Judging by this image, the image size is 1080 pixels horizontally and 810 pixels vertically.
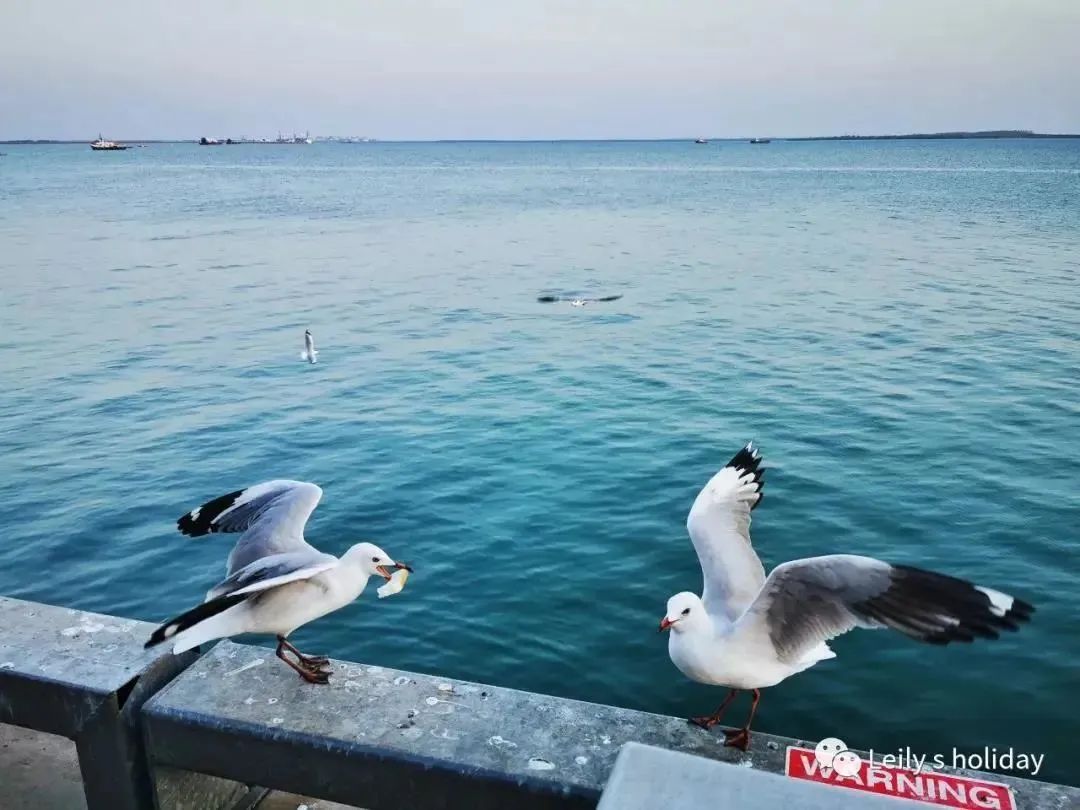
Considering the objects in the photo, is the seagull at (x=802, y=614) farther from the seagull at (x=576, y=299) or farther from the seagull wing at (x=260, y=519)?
the seagull at (x=576, y=299)

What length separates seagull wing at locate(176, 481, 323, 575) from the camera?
5.36 m

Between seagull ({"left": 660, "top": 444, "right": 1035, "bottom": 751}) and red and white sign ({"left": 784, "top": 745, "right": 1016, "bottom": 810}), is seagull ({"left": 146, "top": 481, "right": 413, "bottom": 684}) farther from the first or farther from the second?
red and white sign ({"left": 784, "top": 745, "right": 1016, "bottom": 810})

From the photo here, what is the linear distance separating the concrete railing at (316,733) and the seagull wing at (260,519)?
79 cm

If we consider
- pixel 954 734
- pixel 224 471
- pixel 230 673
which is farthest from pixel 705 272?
pixel 230 673

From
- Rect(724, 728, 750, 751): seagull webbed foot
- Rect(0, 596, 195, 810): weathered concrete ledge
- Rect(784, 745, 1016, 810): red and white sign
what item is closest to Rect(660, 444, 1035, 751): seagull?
Rect(724, 728, 750, 751): seagull webbed foot

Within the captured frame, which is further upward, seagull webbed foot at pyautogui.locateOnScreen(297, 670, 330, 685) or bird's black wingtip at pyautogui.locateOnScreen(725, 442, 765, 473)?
bird's black wingtip at pyautogui.locateOnScreen(725, 442, 765, 473)

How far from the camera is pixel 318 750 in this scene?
151 inches

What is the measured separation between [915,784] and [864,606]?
875 millimetres

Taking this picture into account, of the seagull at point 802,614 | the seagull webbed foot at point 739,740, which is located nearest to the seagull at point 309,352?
the seagull at point 802,614

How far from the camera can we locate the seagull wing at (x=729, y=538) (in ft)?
16.7

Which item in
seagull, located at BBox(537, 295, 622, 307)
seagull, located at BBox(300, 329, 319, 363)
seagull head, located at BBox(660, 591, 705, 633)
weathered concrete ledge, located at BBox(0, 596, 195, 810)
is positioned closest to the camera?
weathered concrete ledge, located at BBox(0, 596, 195, 810)

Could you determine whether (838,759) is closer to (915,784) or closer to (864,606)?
(915,784)

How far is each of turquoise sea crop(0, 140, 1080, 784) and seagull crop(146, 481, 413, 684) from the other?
3275 mm

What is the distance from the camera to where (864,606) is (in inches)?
170
